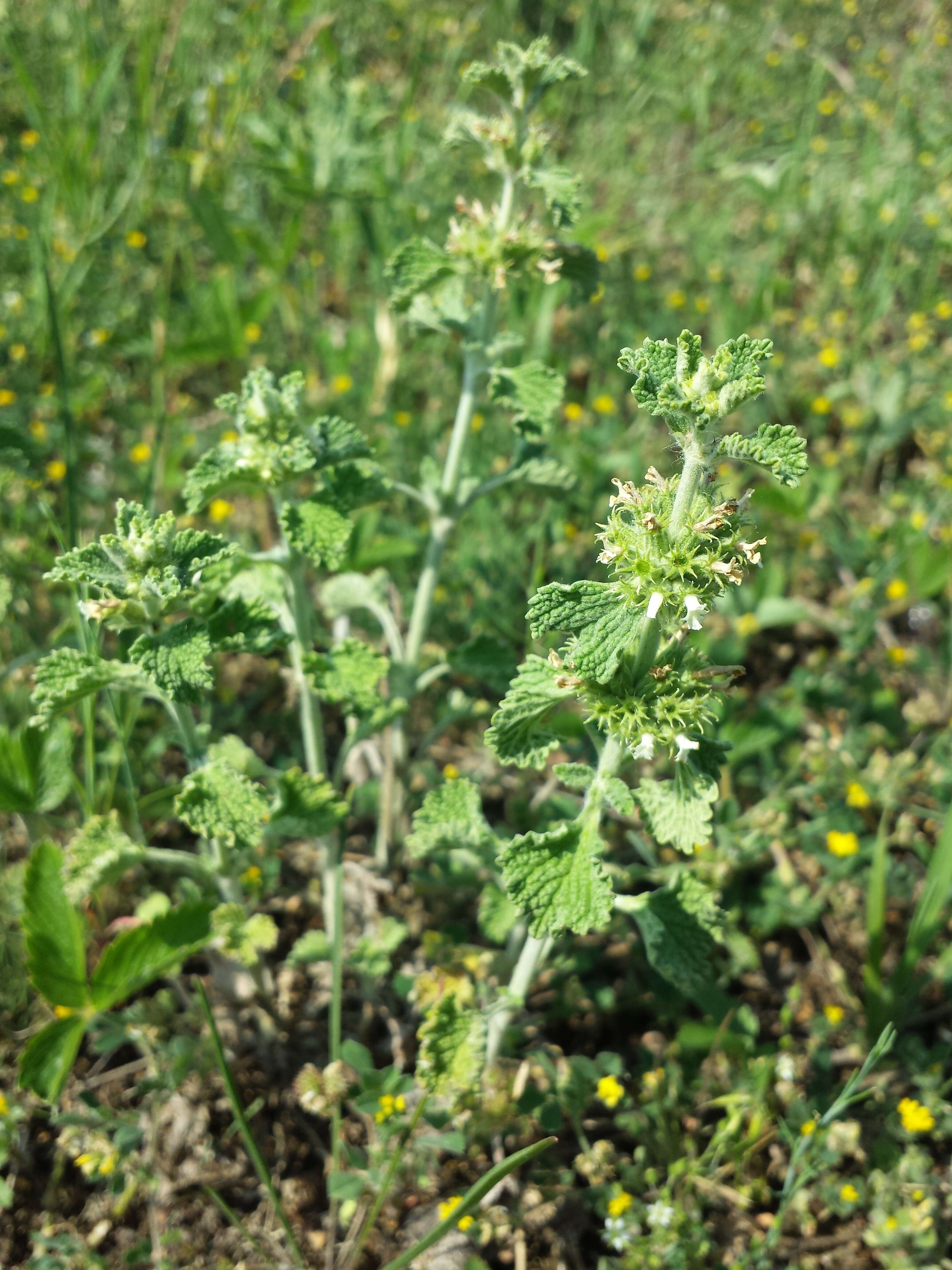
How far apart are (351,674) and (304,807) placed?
1.06 feet

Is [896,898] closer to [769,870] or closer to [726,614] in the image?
[769,870]

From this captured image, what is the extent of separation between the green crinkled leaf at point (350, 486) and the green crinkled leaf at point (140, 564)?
10.6 inches

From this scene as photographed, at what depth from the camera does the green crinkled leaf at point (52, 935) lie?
1917 millimetres

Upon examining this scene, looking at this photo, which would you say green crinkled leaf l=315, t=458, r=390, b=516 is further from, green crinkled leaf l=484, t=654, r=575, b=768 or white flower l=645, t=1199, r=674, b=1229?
white flower l=645, t=1199, r=674, b=1229

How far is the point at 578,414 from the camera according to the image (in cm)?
404

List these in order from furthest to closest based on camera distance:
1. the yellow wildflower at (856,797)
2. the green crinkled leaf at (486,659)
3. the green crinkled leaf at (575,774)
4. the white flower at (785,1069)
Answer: the yellow wildflower at (856,797), the green crinkled leaf at (486,659), the white flower at (785,1069), the green crinkled leaf at (575,774)

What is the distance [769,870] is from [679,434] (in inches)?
75.4

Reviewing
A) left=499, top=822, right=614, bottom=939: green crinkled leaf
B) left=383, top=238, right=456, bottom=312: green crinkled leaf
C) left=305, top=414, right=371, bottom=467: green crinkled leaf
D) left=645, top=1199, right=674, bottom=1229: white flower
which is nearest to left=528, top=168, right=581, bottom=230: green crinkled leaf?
left=383, top=238, right=456, bottom=312: green crinkled leaf

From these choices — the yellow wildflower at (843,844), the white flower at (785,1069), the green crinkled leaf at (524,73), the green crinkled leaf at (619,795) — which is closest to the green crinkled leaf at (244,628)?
the green crinkled leaf at (619,795)

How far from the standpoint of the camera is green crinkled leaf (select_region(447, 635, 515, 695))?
2449mm

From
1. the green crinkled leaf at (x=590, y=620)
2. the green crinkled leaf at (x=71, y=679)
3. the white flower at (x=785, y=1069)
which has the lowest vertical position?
the white flower at (x=785, y=1069)

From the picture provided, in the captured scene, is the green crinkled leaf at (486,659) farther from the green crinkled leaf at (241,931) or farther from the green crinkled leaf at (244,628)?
the green crinkled leaf at (241,931)

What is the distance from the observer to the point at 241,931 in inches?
85.8

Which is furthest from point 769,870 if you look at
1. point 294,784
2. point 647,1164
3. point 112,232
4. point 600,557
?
point 112,232
